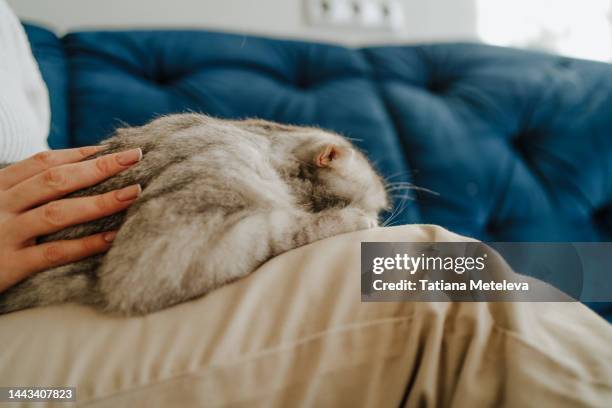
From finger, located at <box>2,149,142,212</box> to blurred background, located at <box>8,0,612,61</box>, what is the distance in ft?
2.83

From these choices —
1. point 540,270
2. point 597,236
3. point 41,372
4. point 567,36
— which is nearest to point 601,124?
point 597,236

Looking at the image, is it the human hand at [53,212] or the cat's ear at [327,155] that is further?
the cat's ear at [327,155]

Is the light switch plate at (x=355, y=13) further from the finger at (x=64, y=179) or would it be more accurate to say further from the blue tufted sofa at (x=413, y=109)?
the finger at (x=64, y=179)

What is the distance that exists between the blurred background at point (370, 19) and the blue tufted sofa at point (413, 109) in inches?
7.3

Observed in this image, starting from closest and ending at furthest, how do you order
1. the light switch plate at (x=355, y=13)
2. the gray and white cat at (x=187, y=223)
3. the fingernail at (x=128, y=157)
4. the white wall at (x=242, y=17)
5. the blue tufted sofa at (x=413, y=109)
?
the gray and white cat at (x=187, y=223), the fingernail at (x=128, y=157), the blue tufted sofa at (x=413, y=109), the white wall at (x=242, y=17), the light switch plate at (x=355, y=13)

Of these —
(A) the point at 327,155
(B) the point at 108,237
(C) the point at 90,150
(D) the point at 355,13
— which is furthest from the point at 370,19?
(B) the point at 108,237


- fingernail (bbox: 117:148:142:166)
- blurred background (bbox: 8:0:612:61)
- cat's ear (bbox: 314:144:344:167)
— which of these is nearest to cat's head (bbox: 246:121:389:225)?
cat's ear (bbox: 314:144:344:167)

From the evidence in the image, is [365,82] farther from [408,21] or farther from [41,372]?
[41,372]

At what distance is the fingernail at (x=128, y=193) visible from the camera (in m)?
0.55

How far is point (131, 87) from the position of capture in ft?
3.47

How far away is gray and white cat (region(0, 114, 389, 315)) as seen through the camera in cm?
49

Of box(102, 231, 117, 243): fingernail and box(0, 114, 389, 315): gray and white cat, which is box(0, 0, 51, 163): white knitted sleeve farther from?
box(102, 231, 117, 243): fingernail

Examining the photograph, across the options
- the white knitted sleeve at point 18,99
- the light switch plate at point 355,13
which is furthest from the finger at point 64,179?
the light switch plate at point 355,13

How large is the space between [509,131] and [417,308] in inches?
37.8
